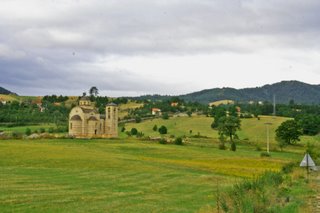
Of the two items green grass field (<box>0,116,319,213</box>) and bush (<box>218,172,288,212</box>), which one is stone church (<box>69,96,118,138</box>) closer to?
green grass field (<box>0,116,319,213</box>)

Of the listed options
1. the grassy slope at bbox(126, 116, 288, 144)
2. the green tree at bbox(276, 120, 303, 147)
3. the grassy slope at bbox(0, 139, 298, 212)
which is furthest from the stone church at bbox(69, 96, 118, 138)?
the grassy slope at bbox(0, 139, 298, 212)

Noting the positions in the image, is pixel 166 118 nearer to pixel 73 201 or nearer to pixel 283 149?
pixel 283 149

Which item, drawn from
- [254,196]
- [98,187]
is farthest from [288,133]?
[254,196]

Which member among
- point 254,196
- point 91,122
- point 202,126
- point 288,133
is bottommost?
point 254,196

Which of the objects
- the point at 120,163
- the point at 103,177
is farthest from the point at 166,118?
the point at 103,177

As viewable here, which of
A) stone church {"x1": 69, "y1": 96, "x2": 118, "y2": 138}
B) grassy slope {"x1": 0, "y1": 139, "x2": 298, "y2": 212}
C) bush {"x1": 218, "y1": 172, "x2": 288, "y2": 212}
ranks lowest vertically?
grassy slope {"x1": 0, "y1": 139, "x2": 298, "y2": 212}

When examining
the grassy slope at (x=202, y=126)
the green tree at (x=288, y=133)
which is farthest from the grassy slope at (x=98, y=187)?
the grassy slope at (x=202, y=126)

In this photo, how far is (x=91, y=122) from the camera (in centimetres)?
13038

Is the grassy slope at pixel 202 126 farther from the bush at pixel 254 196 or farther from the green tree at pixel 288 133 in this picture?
the bush at pixel 254 196

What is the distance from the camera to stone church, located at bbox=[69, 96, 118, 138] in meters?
128

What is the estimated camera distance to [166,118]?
593 ft

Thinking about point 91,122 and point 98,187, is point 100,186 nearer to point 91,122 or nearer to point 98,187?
point 98,187

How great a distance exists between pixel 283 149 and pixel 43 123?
3462 inches

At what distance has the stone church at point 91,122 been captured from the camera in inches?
5020
